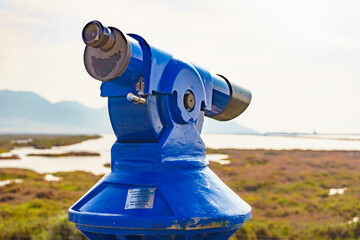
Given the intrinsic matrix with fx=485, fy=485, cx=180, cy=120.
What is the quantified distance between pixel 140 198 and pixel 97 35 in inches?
28.9

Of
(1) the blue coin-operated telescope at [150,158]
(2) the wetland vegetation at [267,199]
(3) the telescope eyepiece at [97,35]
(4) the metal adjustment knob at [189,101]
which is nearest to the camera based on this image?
(3) the telescope eyepiece at [97,35]

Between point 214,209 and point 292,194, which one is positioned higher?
point 214,209

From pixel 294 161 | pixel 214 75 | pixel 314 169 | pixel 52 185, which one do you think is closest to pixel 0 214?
pixel 52 185

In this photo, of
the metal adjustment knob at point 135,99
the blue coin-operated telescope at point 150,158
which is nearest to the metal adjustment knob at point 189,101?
the blue coin-operated telescope at point 150,158

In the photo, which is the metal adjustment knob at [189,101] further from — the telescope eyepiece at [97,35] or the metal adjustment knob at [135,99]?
the telescope eyepiece at [97,35]

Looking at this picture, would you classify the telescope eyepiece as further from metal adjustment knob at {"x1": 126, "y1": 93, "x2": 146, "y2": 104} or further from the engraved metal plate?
the engraved metal plate

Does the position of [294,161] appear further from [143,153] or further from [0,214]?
[143,153]

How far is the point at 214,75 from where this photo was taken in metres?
2.84

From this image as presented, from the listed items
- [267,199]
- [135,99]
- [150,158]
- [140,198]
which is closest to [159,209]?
[140,198]

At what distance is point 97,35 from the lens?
6.48 feet

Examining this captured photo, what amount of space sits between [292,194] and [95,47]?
1565cm

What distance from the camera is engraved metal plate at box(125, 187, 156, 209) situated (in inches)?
83.8

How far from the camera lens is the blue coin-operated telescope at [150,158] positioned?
6.87 ft

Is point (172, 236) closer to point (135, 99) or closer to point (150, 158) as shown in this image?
point (150, 158)
